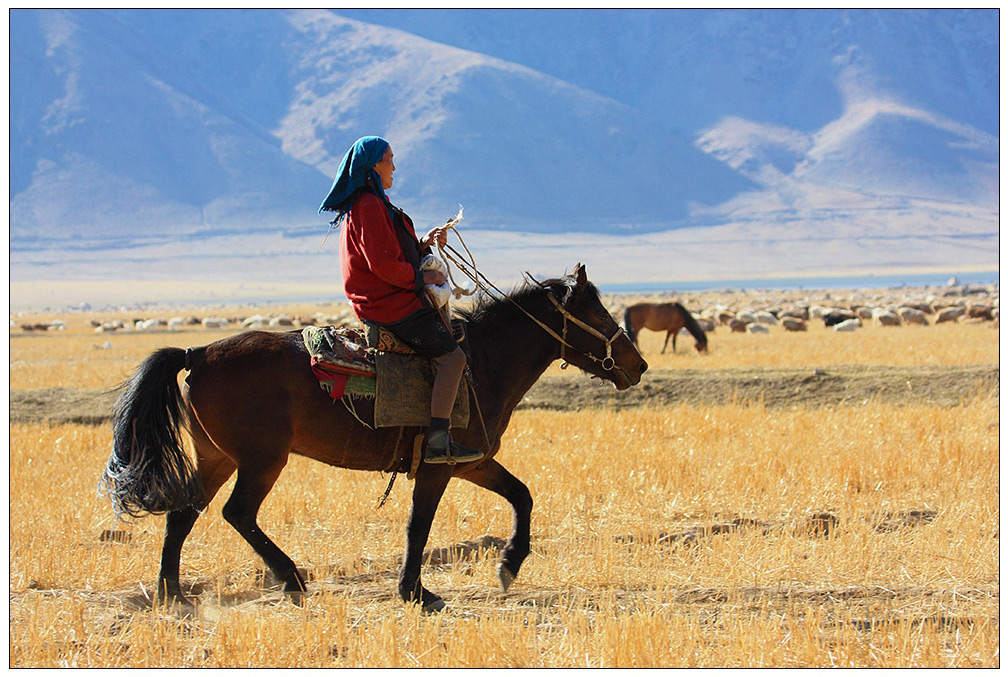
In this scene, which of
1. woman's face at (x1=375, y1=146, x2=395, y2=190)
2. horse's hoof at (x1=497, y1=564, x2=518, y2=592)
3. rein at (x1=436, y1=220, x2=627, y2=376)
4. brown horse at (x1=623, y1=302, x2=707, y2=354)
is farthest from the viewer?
brown horse at (x1=623, y1=302, x2=707, y2=354)

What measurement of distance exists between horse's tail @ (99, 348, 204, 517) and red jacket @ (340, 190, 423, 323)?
47.8 inches

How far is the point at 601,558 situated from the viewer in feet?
22.0

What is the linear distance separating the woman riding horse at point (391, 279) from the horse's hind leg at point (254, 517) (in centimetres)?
101

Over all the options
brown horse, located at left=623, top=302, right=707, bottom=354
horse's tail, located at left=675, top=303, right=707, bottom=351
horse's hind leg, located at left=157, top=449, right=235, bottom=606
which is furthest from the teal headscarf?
brown horse, located at left=623, top=302, right=707, bottom=354

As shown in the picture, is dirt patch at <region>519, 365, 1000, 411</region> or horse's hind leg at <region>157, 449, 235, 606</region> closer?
horse's hind leg at <region>157, 449, 235, 606</region>

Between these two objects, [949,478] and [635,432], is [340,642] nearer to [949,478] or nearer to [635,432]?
[949,478]

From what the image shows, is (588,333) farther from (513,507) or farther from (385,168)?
(385,168)

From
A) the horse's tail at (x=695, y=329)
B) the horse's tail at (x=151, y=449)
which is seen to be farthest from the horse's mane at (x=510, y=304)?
the horse's tail at (x=695, y=329)

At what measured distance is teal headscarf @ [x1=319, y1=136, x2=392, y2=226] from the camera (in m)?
5.92

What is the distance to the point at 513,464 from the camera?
10.0 meters

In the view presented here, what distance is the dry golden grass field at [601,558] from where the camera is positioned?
16.7 ft

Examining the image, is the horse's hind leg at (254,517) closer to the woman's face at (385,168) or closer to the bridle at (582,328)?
the woman's face at (385,168)

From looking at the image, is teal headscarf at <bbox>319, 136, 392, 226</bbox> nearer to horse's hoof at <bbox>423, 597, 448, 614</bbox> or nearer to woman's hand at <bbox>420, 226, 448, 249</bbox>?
woman's hand at <bbox>420, 226, 448, 249</bbox>

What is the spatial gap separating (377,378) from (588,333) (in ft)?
4.92
